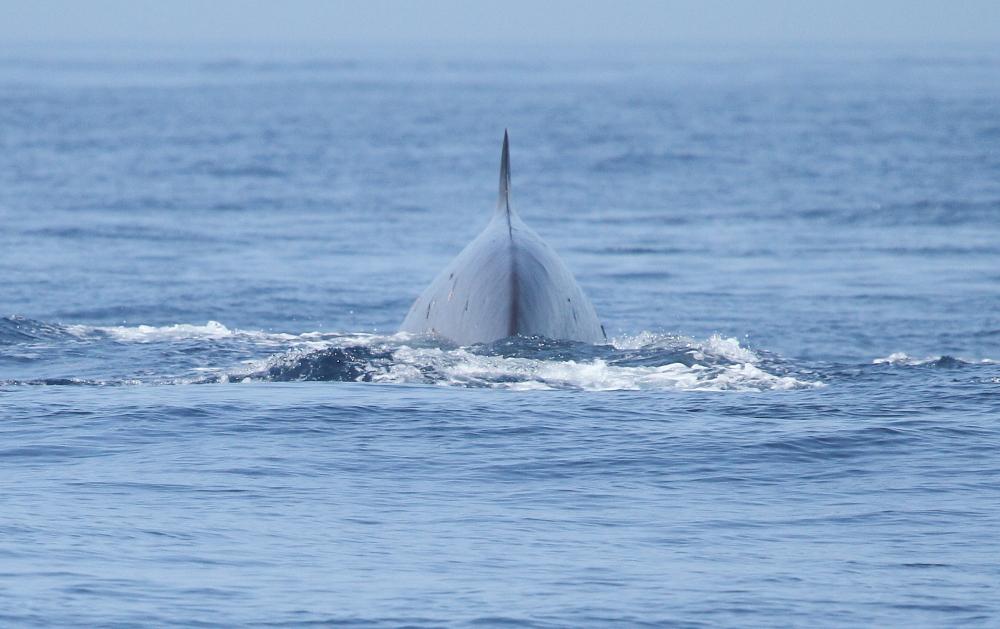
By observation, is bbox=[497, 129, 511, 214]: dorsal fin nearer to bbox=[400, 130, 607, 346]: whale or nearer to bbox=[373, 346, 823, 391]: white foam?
bbox=[400, 130, 607, 346]: whale

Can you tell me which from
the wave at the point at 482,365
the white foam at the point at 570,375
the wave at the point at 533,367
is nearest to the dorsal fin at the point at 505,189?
the wave at the point at 482,365

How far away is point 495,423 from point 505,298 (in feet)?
9.75

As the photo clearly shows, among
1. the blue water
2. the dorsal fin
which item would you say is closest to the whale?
the blue water

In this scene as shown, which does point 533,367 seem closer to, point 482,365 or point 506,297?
point 482,365

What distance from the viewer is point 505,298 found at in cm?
1634

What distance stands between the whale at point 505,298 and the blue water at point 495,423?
29cm

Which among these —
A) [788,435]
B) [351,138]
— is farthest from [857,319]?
[351,138]

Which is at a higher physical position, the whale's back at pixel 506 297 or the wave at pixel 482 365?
the whale's back at pixel 506 297

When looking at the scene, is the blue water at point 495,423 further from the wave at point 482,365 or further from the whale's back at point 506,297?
the whale's back at point 506,297

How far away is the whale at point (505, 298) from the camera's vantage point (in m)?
16.3

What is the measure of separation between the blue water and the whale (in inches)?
11.6

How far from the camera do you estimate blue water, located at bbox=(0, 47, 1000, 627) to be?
933 cm

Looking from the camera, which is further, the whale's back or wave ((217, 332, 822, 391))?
the whale's back

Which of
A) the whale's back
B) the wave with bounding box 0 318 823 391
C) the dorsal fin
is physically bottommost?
the wave with bounding box 0 318 823 391
